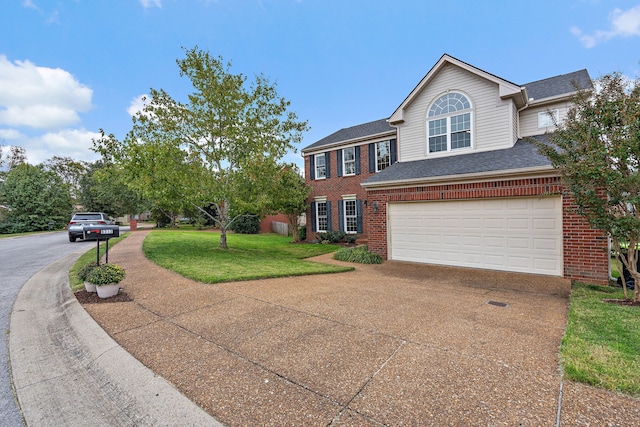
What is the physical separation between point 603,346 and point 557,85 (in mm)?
10996

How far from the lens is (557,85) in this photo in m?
10.5

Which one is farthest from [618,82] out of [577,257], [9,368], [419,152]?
[9,368]

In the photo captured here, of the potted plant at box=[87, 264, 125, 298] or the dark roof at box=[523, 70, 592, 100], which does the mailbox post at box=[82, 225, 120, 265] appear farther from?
Result: the dark roof at box=[523, 70, 592, 100]

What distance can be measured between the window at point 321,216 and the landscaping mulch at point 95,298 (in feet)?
39.0

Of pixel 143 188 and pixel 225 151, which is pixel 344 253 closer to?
pixel 225 151

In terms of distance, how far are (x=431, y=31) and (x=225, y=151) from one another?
37.2 feet

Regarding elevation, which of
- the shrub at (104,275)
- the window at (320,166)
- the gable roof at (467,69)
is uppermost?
the gable roof at (467,69)

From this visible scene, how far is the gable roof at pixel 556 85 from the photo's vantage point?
32.2 ft

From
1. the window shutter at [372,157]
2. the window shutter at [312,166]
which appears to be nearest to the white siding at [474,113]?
the window shutter at [372,157]

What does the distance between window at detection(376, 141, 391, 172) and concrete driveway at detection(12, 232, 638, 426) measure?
9.10m

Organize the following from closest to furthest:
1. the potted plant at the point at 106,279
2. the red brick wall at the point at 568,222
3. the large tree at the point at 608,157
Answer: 1. the large tree at the point at 608,157
2. the potted plant at the point at 106,279
3. the red brick wall at the point at 568,222

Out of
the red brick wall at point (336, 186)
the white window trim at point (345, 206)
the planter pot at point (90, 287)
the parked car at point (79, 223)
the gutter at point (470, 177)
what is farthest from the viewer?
the parked car at point (79, 223)

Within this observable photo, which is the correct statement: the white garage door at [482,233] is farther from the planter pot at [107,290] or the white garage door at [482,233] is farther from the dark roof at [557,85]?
the planter pot at [107,290]

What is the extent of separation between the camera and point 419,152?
11039 mm
